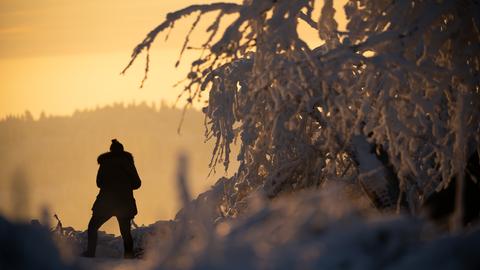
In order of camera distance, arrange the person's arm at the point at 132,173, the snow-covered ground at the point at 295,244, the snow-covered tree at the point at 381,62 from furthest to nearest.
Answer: the person's arm at the point at 132,173
the snow-covered tree at the point at 381,62
the snow-covered ground at the point at 295,244

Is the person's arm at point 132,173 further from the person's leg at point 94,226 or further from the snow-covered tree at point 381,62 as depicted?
the snow-covered tree at point 381,62

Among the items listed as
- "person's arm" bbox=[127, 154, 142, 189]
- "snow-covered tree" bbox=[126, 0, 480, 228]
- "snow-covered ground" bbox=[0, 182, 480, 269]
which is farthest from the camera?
"person's arm" bbox=[127, 154, 142, 189]

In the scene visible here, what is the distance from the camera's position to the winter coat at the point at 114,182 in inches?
397

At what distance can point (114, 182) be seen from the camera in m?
10.2

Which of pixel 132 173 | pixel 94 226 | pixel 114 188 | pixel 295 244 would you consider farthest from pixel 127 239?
pixel 295 244

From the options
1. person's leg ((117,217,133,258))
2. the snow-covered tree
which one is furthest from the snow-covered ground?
person's leg ((117,217,133,258))

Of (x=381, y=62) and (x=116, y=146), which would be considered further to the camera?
(x=116, y=146)

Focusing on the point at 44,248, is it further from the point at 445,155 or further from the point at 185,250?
the point at 445,155

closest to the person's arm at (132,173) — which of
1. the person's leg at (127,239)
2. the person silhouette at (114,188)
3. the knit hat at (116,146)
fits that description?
the person silhouette at (114,188)

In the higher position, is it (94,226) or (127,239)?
(94,226)

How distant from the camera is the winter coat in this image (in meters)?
10.1

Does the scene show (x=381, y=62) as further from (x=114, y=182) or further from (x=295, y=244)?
(x=114, y=182)

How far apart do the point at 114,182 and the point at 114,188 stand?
0.27ft

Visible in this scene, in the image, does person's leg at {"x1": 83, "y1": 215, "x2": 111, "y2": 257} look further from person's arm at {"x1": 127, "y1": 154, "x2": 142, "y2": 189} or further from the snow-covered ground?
the snow-covered ground
